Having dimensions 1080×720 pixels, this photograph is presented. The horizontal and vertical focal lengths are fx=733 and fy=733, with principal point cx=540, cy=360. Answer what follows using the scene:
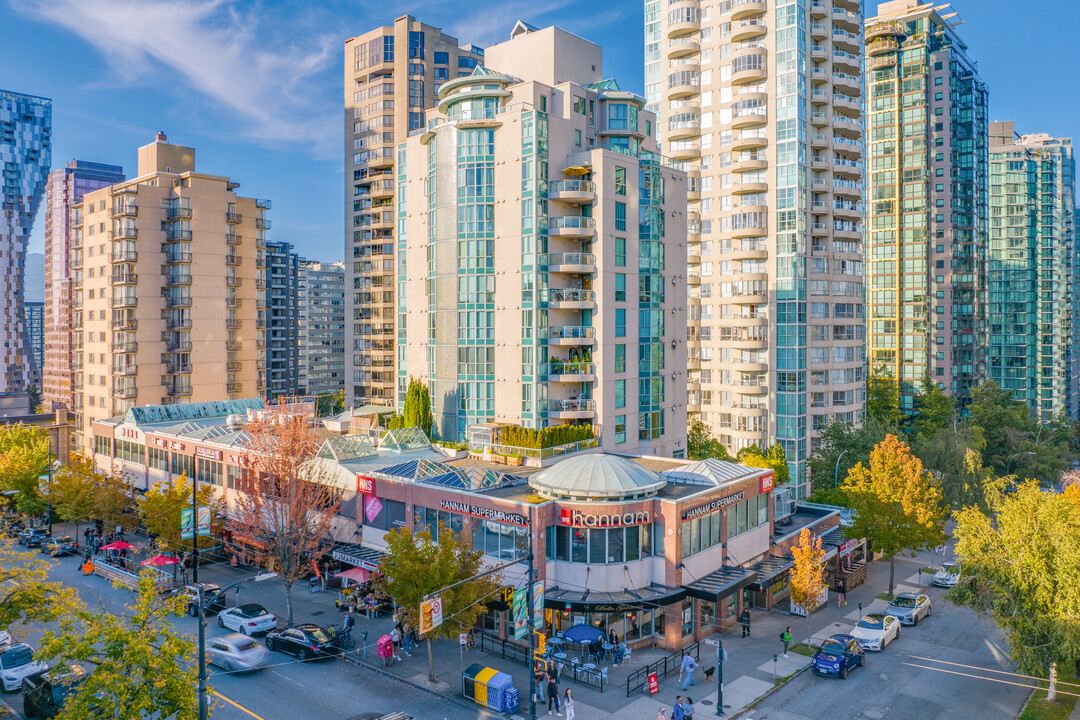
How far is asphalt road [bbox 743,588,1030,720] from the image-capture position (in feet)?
107

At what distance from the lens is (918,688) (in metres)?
35.2

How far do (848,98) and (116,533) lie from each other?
87.8 m

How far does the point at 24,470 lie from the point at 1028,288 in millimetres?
151542

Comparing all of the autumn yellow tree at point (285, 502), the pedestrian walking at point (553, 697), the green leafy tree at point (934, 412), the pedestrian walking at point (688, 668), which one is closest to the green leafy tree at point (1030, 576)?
the pedestrian walking at point (688, 668)

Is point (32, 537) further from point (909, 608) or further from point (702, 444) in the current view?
point (909, 608)

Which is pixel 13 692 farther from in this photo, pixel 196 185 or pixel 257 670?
pixel 196 185

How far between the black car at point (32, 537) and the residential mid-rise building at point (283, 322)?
7788cm

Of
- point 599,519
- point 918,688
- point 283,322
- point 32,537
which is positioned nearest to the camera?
point 918,688

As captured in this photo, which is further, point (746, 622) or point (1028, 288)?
point (1028, 288)

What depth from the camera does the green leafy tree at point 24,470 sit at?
6319cm

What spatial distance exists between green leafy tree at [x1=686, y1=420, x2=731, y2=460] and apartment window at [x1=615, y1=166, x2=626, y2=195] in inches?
1079

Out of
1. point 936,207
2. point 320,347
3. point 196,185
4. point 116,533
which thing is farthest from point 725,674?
point 320,347

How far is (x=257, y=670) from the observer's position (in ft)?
118

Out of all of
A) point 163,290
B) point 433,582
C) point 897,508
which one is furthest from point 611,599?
point 163,290
